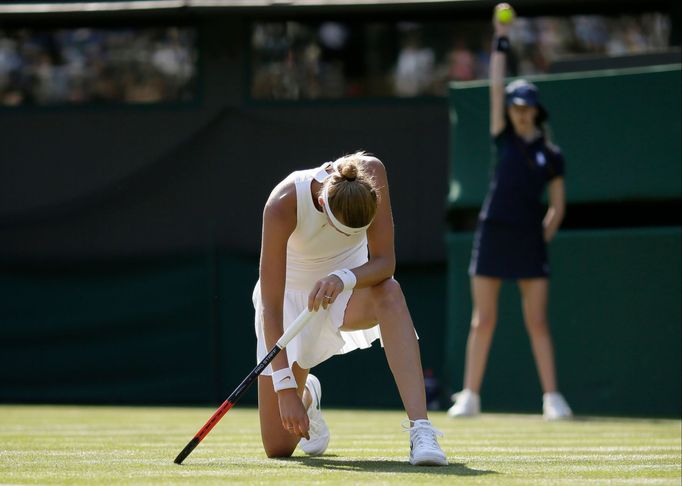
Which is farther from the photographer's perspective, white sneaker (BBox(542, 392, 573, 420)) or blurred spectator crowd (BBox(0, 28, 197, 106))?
blurred spectator crowd (BBox(0, 28, 197, 106))

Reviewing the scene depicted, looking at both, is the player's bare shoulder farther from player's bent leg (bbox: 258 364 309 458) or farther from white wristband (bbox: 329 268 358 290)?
player's bent leg (bbox: 258 364 309 458)

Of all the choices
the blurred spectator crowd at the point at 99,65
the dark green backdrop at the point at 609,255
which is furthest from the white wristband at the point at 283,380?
the blurred spectator crowd at the point at 99,65

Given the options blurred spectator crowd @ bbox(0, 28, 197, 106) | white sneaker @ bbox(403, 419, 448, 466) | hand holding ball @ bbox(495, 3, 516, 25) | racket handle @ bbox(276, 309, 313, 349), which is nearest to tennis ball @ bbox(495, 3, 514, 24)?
hand holding ball @ bbox(495, 3, 516, 25)

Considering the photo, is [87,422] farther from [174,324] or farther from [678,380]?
[678,380]

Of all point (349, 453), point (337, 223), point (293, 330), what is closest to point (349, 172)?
point (337, 223)

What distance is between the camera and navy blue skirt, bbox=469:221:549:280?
26.4 ft

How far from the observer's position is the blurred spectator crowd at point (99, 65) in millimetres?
10969

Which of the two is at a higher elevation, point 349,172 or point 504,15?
point 504,15

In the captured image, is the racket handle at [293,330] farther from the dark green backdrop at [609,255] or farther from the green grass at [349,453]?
the dark green backdrop at [609,255]

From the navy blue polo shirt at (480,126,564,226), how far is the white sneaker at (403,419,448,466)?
3.62 meters

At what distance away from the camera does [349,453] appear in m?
5.46

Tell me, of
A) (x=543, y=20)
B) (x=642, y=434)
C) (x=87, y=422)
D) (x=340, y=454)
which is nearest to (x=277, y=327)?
(x=340, y=454)

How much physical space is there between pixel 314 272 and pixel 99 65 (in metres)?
6.17

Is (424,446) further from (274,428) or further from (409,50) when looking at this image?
(409,50)
